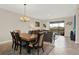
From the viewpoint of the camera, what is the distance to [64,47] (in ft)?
9.13

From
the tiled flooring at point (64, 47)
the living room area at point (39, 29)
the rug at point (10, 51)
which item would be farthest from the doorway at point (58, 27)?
the rug at point (10, 51)

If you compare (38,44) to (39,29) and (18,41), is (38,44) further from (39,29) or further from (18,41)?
(18,41)

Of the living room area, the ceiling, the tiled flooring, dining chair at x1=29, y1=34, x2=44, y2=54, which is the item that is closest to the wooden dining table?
the living room area

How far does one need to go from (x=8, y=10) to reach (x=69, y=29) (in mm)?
1718

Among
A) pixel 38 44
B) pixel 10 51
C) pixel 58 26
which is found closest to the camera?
pixel 10 51

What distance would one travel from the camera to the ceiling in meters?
2.46

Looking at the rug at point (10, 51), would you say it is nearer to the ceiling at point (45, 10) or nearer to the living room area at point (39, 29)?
the living room area at point (39, 29)

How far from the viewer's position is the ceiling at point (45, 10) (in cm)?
246

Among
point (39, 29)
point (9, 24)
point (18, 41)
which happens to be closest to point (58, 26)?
point (39, 29)

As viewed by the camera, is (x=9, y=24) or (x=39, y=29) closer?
(x=9, y=24)

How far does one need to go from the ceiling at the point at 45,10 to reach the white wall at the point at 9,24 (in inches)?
5.8

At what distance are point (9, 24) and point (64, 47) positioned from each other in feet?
5.25

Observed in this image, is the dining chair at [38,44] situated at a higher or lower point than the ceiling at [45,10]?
lower
